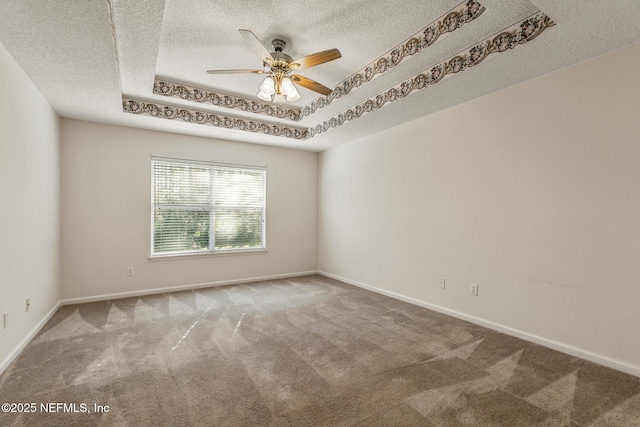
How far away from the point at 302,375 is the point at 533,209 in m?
2.61

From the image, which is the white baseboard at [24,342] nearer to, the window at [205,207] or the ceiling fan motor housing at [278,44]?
the window at [205,207]

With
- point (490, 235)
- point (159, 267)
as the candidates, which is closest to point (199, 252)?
point (159, 267)

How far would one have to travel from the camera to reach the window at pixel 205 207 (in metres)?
4.72

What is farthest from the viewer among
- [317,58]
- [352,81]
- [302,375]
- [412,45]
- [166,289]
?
[166,289]

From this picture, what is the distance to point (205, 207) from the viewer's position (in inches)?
198

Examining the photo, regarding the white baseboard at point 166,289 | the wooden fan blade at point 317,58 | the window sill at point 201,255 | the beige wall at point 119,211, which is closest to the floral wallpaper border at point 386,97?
the beige wall at point 119,211

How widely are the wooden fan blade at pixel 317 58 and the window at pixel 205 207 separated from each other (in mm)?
2969

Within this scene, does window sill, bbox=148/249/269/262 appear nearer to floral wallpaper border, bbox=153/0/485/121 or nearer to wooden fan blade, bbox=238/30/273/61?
floral wallpaper border, bbox=153/0/485/121

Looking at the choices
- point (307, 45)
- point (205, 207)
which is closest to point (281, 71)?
point (307, 45)

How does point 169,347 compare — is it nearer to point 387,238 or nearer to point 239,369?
point 239,369

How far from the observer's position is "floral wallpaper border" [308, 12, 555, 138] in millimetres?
2244

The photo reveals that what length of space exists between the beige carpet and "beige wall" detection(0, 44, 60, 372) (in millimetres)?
327

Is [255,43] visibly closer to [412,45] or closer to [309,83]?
[309,83]

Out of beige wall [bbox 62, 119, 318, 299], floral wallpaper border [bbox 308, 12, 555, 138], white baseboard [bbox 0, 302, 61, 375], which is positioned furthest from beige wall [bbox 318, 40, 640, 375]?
white baseboard [bbox 0, 302, 61, 375]
